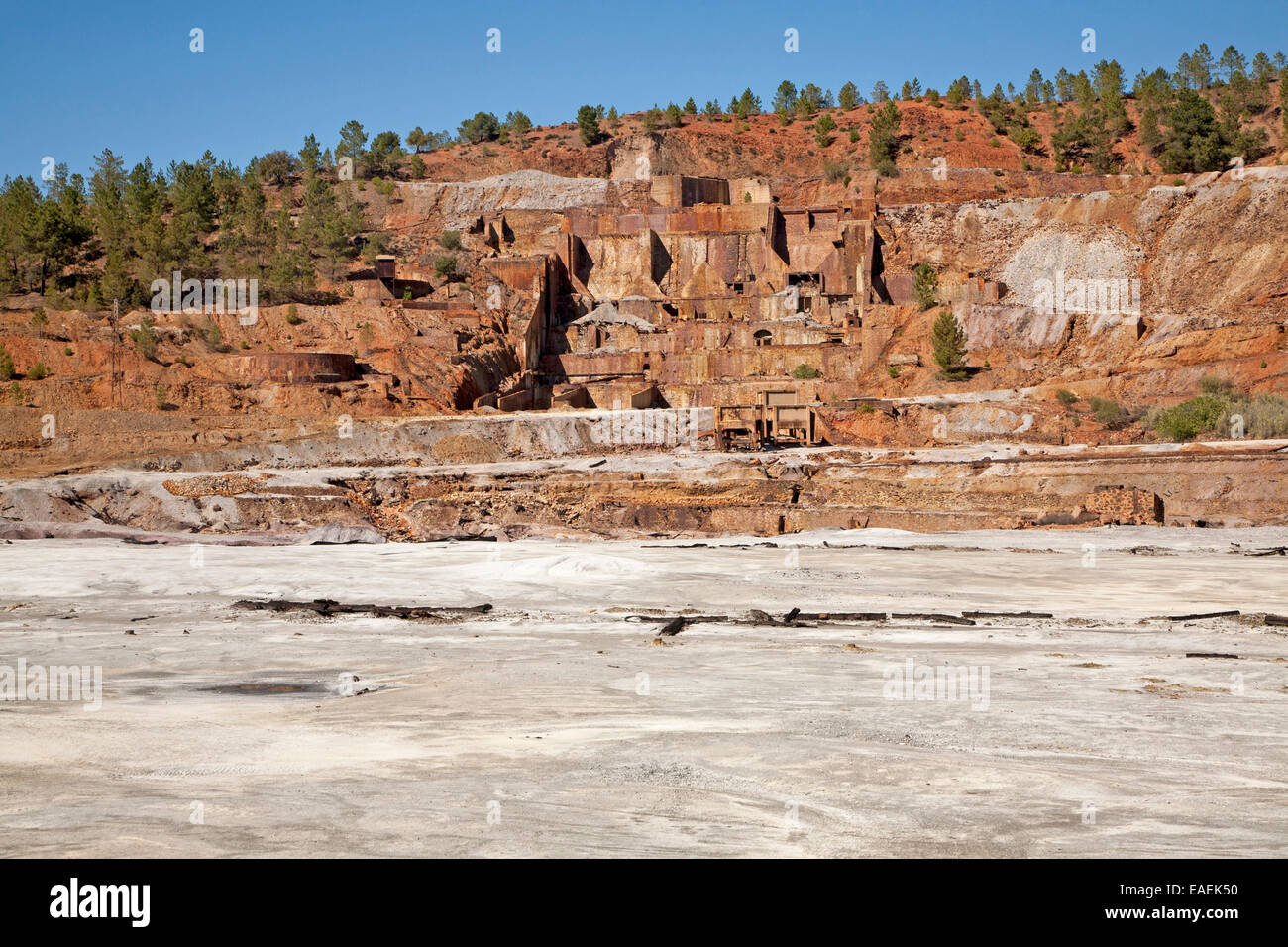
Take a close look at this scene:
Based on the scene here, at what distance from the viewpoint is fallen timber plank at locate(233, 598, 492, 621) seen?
13.7m

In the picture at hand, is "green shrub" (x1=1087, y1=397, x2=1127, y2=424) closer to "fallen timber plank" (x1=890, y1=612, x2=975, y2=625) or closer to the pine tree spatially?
the pine tree

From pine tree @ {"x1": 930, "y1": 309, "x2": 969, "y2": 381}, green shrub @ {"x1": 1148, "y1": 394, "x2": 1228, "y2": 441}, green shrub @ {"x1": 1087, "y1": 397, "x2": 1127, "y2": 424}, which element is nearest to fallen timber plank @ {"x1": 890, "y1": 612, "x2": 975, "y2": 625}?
green shrub @ {"x1": 1148, "y1": 394, "x2": 1228, "y2": 441}

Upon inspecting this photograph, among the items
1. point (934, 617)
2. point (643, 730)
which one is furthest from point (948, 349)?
point (643, 730)

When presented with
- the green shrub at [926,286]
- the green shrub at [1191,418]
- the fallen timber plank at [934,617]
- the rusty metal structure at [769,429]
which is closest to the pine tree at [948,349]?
the green shrub at [926,286]

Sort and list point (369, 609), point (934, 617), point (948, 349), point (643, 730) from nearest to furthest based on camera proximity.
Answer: point (643, 730)
point (934, 617)
point (369, 609)
point (948, 349)

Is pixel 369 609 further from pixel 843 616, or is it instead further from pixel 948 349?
pixel 948 349

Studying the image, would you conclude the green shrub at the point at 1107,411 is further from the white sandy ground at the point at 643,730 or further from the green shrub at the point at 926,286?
the white sandy ground at the point at 643,730

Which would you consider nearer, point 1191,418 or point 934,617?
point 934,617

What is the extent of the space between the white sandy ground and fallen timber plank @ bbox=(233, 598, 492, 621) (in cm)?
41

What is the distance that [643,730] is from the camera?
7.65 meters

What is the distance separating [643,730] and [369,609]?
7204mm

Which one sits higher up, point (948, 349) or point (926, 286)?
point (926, 286)

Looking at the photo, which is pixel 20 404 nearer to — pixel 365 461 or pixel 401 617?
pixel 365 461

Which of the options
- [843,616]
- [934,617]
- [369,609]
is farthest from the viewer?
[369,609]
